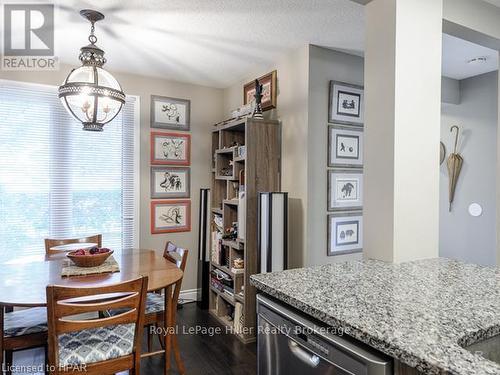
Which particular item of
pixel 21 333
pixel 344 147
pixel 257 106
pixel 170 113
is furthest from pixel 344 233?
pixel 21 333

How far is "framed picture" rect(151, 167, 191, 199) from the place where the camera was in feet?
11.9

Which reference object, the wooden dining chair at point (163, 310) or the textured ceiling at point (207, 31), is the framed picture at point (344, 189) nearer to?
the textured ceiling at point (207, 31)

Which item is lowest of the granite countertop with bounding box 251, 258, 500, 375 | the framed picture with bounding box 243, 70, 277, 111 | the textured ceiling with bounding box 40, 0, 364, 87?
the granite countertop with bounding box 251, 258, 500, 375

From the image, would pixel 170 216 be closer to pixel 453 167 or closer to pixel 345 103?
pixel 345 103

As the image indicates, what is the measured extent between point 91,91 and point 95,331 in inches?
54.1

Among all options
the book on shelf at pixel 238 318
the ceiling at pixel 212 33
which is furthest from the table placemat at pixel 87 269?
the ceiling at pixel 212 33

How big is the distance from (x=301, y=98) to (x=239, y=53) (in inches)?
26.5

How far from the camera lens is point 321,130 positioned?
9.37ft

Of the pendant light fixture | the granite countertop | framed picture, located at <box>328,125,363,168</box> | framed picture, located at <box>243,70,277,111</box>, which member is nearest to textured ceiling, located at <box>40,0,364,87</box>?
framed picture, located at <box>243,70,277,111</box>

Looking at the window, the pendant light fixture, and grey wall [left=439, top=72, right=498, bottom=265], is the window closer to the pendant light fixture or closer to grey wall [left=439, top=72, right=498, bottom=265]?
the pendant light fixture

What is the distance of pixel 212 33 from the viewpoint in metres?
2.52

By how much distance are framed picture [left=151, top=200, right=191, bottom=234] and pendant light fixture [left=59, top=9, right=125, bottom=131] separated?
61.8 inches

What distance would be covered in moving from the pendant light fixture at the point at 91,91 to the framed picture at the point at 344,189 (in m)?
1.78

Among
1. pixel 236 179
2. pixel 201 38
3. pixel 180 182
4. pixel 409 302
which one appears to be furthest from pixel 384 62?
pixel 180 182
